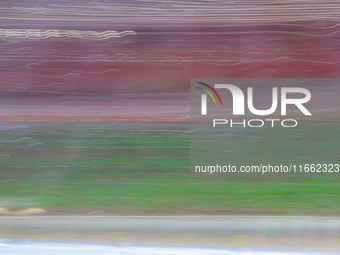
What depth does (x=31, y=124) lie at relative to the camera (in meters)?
1.82

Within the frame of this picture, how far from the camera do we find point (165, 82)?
1.81 m

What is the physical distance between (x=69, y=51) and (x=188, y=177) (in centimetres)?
106

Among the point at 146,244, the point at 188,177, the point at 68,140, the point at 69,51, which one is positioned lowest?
the point at 146,244

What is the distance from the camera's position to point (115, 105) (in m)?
1.81

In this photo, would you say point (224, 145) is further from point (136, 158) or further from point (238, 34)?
point (238, 34)

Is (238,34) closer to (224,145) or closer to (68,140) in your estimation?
(224,145)

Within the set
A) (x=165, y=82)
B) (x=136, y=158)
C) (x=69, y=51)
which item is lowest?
(x=136, y=158)

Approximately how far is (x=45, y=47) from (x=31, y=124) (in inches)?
18.9

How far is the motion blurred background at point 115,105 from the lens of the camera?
180cm

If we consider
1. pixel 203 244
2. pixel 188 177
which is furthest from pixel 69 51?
pixel 203 244

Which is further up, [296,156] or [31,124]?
[31,124]

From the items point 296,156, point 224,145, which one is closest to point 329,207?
point 296,156

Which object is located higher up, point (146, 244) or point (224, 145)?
point (224, 145)

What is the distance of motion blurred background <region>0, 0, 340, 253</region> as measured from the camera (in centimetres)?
180
